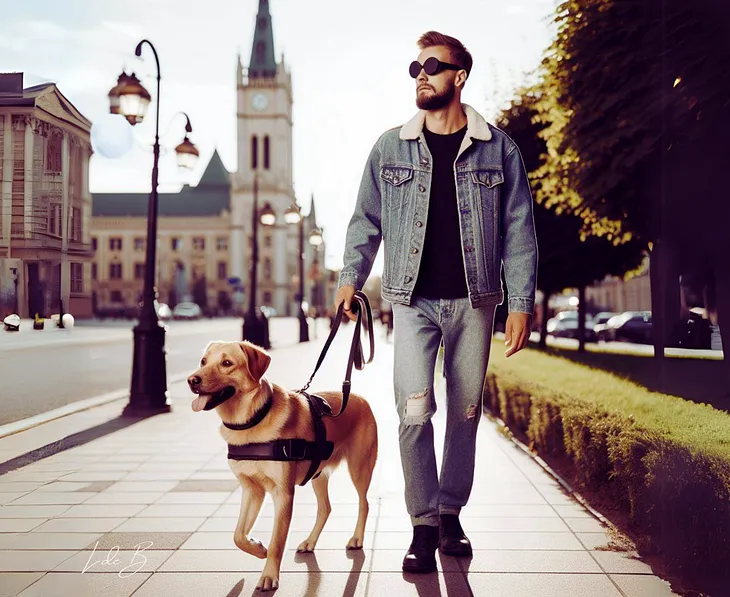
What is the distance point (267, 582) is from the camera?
385cm

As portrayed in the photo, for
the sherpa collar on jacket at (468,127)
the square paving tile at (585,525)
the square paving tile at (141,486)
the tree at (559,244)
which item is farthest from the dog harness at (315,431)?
the tree at (559,244)

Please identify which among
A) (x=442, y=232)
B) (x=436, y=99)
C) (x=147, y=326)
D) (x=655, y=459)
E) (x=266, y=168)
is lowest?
(x=655, y=459)

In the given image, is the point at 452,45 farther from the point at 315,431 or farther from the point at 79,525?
the point at 79,525

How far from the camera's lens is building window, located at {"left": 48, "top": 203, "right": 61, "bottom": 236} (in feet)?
15.1

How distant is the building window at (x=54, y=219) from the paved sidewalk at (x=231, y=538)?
1.64 m

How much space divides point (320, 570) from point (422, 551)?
49 centimetres

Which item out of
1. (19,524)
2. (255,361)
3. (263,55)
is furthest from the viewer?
(263,55)

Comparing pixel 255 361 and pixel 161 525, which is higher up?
pixel 255 361

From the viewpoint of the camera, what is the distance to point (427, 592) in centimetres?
387

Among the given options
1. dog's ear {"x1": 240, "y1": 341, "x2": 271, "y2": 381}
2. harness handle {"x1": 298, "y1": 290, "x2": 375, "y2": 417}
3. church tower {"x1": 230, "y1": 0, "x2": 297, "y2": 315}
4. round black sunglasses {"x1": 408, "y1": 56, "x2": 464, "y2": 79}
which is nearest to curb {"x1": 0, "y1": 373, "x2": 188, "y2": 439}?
harness handle {"x1": 298, "y1": 290, "x2": 375, "y2": 417}

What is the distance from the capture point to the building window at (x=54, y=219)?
4595 mm

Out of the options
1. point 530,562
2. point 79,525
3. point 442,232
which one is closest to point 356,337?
point 442,232

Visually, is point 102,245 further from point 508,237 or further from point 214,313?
point 508,237

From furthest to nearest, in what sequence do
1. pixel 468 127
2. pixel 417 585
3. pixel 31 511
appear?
1. pixel 31 511
2. pixel 468 127
3. pixel 417 585
